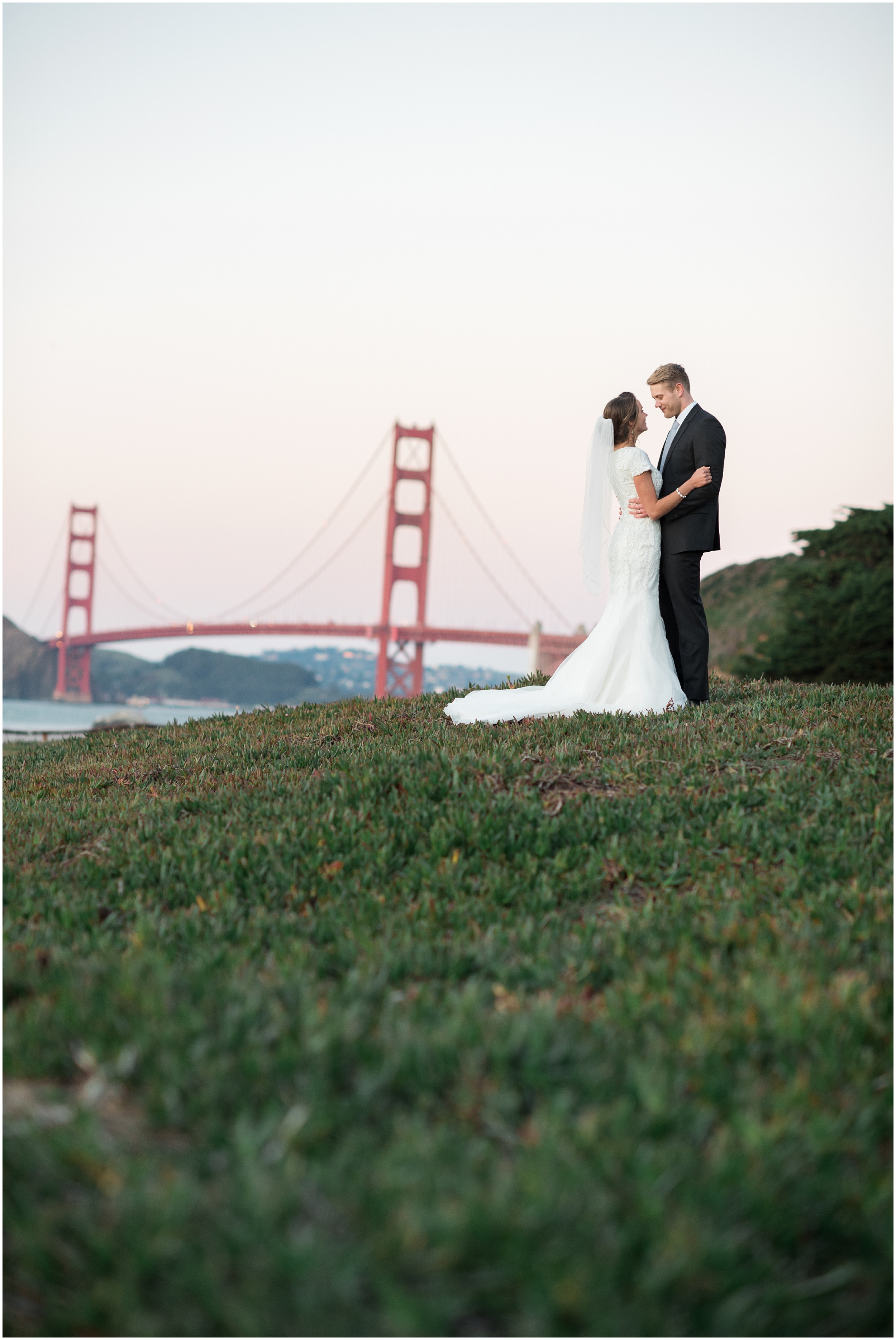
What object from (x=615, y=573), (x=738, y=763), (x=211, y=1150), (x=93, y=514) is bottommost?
(x=211, y=1150)

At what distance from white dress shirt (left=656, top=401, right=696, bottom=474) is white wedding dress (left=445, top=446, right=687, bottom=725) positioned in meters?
0.18

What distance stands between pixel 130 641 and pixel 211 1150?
39821 mm

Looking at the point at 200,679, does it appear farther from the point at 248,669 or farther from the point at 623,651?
the point at 623,651

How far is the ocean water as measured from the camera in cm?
5494

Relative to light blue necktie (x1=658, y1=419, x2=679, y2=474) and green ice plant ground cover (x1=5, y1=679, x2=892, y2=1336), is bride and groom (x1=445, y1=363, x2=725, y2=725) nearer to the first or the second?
light blue necktie (x1=658, y1=419, x2=679, y2=474)

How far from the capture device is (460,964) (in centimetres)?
327

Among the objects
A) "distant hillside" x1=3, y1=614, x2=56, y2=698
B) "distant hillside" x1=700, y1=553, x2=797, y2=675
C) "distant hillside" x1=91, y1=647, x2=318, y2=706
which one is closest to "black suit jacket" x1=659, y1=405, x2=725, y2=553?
"distant hillside" x1=700, y1=553, x2=797, y2=675

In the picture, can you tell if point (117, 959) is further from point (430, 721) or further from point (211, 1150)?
point (430, 721)

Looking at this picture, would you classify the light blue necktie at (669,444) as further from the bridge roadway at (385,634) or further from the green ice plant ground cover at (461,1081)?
the bridge roadway at (385,634)

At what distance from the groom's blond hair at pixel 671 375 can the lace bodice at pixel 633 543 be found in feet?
2.07

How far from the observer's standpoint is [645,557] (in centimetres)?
827

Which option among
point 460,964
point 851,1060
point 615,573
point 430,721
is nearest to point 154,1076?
point 460,964

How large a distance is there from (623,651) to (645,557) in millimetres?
893

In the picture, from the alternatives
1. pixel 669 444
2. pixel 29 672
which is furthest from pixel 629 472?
pixel 29 672
